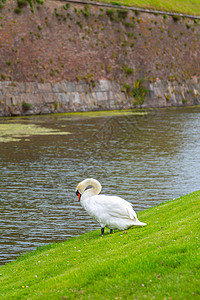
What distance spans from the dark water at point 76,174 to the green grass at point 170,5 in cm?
4555

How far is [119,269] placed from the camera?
784cm

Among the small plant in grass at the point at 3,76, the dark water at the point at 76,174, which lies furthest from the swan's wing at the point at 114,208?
the small plant in grass at the point at 3,76

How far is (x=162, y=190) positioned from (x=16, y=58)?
1799 inches

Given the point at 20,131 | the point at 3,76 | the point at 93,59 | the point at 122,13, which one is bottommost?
the point at 20,131

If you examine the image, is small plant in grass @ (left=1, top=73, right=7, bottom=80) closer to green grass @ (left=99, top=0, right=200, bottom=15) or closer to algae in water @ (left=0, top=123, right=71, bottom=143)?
algae in water @ (left=0, top=123, right=71, bottom=143)

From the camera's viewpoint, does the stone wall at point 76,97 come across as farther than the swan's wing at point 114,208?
Yes

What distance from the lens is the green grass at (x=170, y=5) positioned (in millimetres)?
82688

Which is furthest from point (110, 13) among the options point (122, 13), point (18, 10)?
point (18, 10)

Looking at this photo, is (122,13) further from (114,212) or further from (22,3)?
(114,212)

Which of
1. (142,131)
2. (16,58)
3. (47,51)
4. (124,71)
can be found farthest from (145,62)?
(142,131)

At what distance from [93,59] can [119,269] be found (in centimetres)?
6582

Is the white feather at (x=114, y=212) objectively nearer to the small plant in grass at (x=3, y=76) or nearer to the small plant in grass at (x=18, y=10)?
the small plant in grass at (x=3, y=76)

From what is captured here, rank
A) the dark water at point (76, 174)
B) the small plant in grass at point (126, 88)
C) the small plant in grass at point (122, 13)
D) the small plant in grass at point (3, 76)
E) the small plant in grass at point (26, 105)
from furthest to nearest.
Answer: the small plant in grass at point (122, 13) < the small plant in grass at point (126, 88) < the small plant in grass at point (26, 105) < the small plant in grass at point (3, 76) < the dark water at point (76, 174)

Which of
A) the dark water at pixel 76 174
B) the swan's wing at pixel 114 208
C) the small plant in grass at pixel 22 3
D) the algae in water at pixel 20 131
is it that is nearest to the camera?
the swan's wing at pixel 114 208
